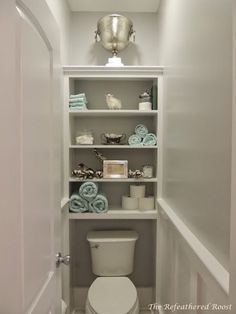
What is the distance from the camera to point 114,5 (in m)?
2.61

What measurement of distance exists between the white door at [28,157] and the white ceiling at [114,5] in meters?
1.28

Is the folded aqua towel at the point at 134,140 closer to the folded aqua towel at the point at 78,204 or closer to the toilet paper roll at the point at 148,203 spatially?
the toilet paper roll at the point at 148,203

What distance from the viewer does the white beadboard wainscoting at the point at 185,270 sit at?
998 millimetres

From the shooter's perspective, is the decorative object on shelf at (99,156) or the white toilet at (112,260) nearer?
the white toilet at (112,260)

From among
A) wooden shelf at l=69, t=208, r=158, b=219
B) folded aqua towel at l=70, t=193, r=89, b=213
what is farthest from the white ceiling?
wooden shelf at l=69, t=208, r=158, b=219

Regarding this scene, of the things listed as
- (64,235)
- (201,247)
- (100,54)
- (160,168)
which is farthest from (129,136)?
(201,247)

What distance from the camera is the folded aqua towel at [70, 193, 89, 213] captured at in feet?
8.00

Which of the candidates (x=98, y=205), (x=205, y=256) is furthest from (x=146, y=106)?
(x=205, y=256)

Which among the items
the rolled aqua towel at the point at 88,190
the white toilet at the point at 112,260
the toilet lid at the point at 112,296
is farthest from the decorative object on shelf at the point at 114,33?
the toilet lid at the point at 112,296

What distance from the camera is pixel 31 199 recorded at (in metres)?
1.08

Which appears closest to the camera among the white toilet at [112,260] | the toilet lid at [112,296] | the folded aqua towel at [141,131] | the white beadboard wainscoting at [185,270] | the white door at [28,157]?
the white door at [28,157]

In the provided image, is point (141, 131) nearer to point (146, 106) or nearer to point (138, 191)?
point (146, 106)

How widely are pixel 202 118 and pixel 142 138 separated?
1.26m

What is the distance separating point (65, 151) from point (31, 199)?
137cm
